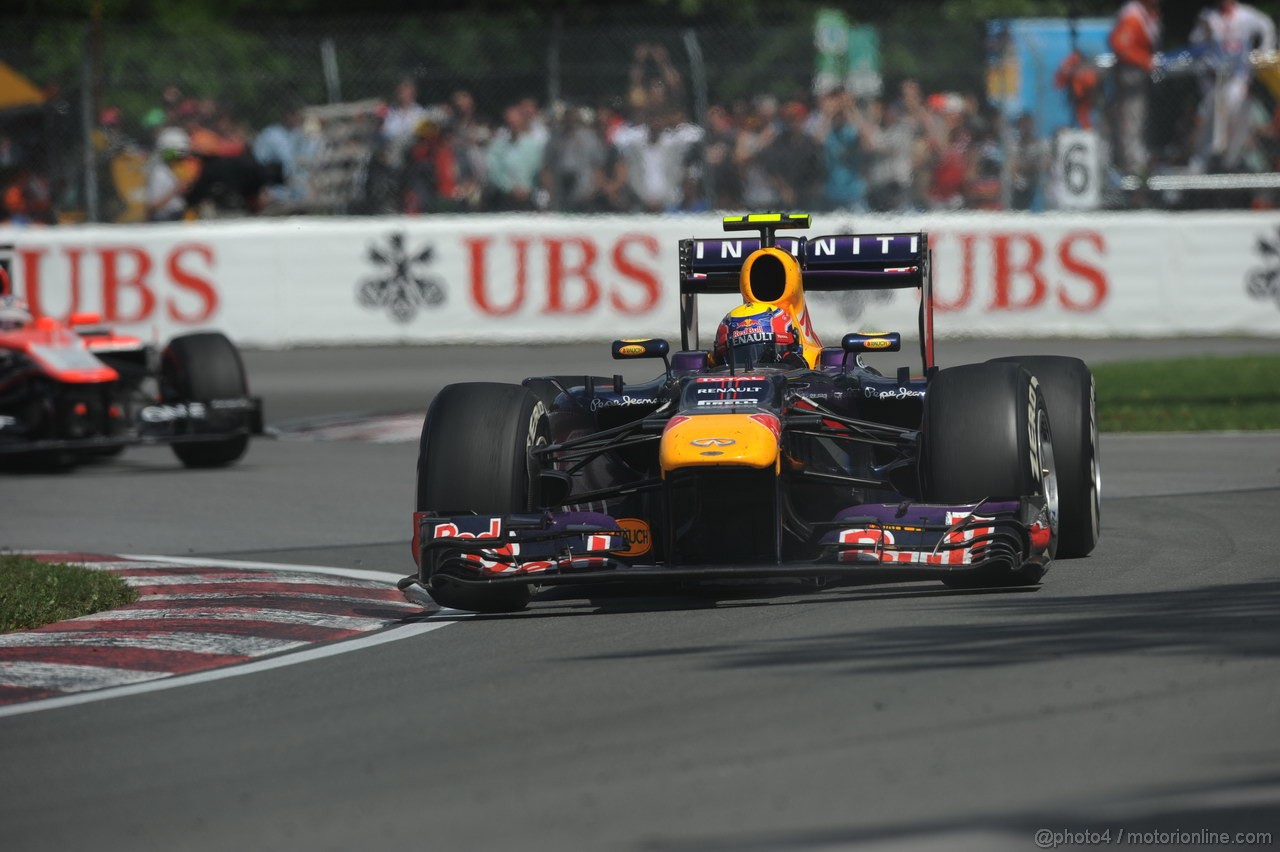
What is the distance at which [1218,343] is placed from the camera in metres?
19.3

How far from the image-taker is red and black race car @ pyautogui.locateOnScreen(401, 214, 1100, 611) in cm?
718

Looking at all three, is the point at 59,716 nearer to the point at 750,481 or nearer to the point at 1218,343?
the point at 750,481

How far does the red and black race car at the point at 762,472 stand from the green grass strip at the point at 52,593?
A: 122cm

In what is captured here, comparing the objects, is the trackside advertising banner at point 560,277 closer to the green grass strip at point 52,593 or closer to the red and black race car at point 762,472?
the red and black race car at point 762,472

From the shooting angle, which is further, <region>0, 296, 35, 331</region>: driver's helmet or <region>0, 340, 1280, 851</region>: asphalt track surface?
<region>0, 296, 35, 331</region>: driver's helmet

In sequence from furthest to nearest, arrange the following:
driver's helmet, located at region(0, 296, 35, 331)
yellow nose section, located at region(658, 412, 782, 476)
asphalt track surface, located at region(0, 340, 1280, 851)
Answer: driver's helmet, located at region(0, 296, 35, 331), yellow nose section, located at region(658, 412, 782, 476), asphalt track surface, located at region(0, 340, 1280, 851)

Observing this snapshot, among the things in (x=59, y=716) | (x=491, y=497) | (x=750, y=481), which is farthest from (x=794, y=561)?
(x=59, y=716)

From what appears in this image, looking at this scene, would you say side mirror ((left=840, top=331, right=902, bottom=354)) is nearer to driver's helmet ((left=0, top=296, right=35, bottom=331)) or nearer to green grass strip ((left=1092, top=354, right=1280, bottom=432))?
green grass strip ((left=1092, top=354, right=1280, bottom=432))

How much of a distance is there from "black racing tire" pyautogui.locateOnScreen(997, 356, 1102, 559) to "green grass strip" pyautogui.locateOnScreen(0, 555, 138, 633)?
366cm

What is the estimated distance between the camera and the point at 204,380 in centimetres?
1318

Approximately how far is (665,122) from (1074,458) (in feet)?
41.4

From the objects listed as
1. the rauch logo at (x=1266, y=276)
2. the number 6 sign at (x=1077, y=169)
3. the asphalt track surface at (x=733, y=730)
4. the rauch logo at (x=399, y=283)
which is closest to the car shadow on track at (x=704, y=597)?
the asphalt track surface at (x=733, y=730)

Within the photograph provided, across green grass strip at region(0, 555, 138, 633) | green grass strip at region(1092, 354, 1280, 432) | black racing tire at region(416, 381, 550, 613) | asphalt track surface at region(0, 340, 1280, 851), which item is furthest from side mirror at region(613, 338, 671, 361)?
green grass strip at region(1092, 354, 1280, 432)

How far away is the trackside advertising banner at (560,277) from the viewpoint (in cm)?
1930
